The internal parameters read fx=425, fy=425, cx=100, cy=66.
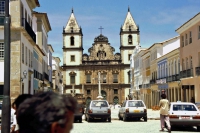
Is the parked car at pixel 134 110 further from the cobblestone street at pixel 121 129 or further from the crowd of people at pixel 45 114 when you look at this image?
the crowd of people at pixel 45 114

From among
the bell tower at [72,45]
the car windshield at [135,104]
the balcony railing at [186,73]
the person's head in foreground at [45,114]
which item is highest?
the bell tower at [72,45]

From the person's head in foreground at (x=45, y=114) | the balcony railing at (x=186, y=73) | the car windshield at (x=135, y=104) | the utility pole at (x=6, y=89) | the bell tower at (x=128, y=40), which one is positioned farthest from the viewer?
the bell tower at (x=128, y=40)

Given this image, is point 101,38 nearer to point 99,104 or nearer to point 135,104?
point 99,104

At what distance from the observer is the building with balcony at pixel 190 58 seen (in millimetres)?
37406

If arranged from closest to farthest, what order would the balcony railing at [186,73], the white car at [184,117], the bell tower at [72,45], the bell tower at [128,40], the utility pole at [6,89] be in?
the utility pole at [6,89] < the white car at [184,117] < the balcony railing at [186,73] < the bell tower at [128,40] < the bell tower at [72,45]

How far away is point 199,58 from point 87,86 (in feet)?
209

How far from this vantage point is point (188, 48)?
40.5 m

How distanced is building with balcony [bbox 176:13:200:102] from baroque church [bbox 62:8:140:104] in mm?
55363

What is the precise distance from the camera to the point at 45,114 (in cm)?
197

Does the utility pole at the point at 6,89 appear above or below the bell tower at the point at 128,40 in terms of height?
below

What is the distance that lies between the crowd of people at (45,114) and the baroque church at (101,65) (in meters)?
96.9

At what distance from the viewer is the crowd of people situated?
1979 millimetres

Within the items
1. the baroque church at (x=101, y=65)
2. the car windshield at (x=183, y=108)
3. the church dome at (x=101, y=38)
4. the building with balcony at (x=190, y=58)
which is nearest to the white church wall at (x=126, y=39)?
Result: the baroque church at (x=101, y=65)

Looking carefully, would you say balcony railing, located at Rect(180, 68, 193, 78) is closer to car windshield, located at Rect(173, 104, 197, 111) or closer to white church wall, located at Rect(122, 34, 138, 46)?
car windshield, located at Rect(173, 104, 197, 111)
